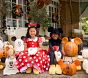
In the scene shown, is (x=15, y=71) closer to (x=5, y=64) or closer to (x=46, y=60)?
Result: (x=5, y=64)

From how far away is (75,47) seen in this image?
395 centimetres

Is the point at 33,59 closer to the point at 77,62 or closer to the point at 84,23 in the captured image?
the point at 77,62

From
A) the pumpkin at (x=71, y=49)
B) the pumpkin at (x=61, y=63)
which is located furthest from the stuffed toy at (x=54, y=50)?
the pumpkin at (x=71, y=49)

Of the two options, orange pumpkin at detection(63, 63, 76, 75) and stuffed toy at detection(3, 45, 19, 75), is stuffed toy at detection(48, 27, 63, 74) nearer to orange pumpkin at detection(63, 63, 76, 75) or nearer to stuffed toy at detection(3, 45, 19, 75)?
orange pumpkin at detection(63, 63, 76, 75)

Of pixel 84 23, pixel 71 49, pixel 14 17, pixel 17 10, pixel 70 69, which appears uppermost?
pixel 17 10

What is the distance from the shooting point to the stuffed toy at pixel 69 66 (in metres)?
3.68

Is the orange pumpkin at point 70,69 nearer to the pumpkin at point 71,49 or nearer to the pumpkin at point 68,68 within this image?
the pumpkin at point 68,68

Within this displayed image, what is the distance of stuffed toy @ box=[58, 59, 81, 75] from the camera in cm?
368

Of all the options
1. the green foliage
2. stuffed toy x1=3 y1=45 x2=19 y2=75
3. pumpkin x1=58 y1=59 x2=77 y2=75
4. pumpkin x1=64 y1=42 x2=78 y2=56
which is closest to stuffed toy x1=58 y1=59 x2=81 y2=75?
pumpkin x1=58 y1=59 x2=77 y2=75

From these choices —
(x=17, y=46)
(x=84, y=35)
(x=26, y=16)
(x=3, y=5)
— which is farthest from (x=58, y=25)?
(x=17, y=46)

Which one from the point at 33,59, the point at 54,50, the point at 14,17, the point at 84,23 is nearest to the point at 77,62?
the point at 54,50

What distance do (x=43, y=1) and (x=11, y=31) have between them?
1.72 metres

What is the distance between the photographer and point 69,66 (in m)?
3.70

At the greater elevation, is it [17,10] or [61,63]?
[17,10]
